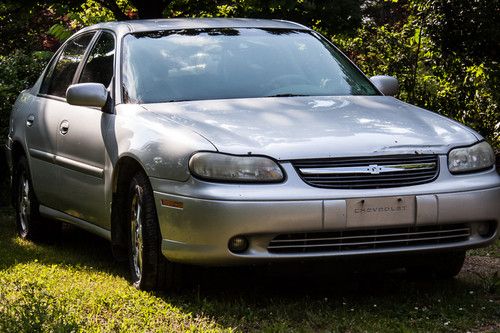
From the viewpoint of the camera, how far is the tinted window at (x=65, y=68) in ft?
25.7

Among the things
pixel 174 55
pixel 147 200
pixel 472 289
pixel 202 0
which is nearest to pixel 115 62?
pixel 174 55

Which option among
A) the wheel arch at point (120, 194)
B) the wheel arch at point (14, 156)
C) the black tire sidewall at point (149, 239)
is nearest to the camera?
the black tire sidewall at point (149, 239)

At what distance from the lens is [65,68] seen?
808cm

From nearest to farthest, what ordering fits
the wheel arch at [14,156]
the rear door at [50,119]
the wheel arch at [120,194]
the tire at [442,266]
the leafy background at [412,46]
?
1. the wheel arch at [120,194]
2. the tire at [442,266]
3. the rear door at [50,119]
4. the wheel arch at [14,156]
5. the leafy background at [412,46]

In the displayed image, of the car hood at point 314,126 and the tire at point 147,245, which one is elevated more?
the car hood at point 314,126

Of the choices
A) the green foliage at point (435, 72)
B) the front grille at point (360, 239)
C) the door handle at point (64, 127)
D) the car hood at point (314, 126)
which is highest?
the car hood at point (314, 126)

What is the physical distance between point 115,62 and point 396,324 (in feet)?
8.75

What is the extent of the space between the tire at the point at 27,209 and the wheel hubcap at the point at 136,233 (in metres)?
2.10

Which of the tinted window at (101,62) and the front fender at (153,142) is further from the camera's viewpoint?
the tinted window at (101,62)

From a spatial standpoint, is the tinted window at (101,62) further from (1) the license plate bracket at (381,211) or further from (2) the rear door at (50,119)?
(1) the license plate bracket at (381,211)

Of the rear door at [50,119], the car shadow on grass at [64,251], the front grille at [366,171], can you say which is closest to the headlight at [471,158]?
the front grille at [366,171]

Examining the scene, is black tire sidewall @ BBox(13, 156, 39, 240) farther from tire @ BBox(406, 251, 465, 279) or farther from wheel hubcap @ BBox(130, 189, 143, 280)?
tire @ BBox(406, 251, 465, 279)

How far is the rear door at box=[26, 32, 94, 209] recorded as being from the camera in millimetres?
7504

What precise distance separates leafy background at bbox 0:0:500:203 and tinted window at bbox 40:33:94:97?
317 centimetres
